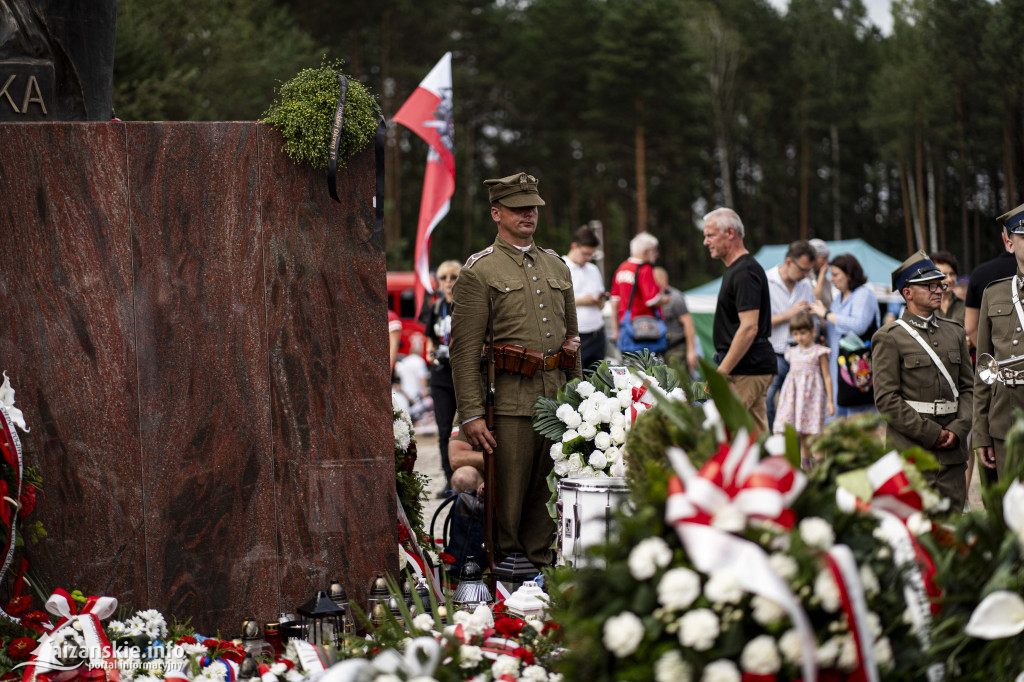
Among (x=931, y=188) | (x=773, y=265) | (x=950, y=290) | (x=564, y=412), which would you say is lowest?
(x=564, y=412)

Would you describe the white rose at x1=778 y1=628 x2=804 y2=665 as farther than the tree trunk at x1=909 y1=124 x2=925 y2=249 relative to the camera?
No

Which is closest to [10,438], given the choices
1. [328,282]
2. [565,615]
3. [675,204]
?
[328,282]

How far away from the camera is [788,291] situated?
329 inches

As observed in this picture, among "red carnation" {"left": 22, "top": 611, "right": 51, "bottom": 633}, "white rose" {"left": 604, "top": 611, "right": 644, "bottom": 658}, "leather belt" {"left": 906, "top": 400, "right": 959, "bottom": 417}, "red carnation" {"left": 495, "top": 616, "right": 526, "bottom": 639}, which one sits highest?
"leather belt" {"left": 906, "top": 400, "right": 959, "bottom": 417}

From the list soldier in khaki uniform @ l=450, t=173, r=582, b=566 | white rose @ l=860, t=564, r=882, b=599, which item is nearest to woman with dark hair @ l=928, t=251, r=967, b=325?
soldier in khaki uniform @ l=450, t=173, r=582, b=566

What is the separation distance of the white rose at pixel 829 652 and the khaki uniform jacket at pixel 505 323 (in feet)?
10.0

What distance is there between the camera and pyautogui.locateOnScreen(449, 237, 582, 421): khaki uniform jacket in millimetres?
4840

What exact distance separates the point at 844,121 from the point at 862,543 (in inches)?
1556

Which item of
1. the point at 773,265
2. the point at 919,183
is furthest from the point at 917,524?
the point at 919,183

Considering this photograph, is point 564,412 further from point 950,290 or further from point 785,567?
point 950,290

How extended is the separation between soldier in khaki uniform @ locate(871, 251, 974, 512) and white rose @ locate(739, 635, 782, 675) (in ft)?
11.7

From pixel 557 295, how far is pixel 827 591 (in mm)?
3336

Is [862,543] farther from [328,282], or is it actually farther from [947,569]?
[328,282]

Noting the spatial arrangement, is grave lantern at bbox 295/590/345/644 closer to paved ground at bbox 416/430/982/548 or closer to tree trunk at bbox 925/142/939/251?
paved ground at bbox 416/430/982/548
